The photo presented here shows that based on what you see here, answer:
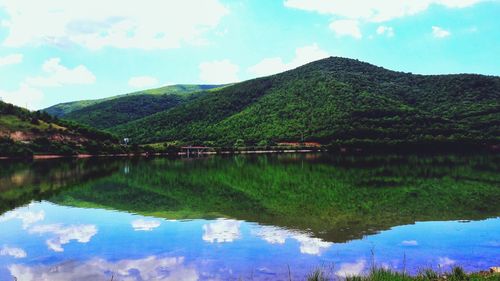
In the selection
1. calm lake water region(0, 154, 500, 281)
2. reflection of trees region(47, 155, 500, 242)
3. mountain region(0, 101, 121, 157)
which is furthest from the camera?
mountain region(0, 101, 121, 157)

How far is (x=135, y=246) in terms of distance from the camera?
27875 mm

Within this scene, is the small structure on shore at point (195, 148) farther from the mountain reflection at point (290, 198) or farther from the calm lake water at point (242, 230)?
the calm lake water at point (242, 230)

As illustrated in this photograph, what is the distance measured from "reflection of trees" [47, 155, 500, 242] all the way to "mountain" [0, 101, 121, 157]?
8390 cm

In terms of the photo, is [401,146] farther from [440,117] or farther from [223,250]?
[223,250]

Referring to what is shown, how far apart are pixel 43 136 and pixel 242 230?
5456 inches

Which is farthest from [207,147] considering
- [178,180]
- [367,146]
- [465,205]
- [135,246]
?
[135,246]

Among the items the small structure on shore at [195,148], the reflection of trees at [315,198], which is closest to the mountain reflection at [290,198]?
the reflection of trees at [315,198]

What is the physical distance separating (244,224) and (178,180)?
3801 cm

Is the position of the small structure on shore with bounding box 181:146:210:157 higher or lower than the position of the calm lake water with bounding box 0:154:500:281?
higher

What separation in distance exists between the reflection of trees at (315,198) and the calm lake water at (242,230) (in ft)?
0.51

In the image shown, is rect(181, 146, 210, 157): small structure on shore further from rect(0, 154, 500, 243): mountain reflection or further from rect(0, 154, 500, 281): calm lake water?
rect(0, 154, 500, 281): calm lake water

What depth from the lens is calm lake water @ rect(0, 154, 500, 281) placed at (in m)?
23.3

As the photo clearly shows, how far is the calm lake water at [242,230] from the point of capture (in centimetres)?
2327

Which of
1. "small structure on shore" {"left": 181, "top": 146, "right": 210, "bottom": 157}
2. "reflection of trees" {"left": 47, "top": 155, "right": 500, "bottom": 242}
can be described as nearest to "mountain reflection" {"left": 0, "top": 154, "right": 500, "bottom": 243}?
"reflection of trees" {"left": 47, "top": 155, "right": 500, "bottom": 242}
